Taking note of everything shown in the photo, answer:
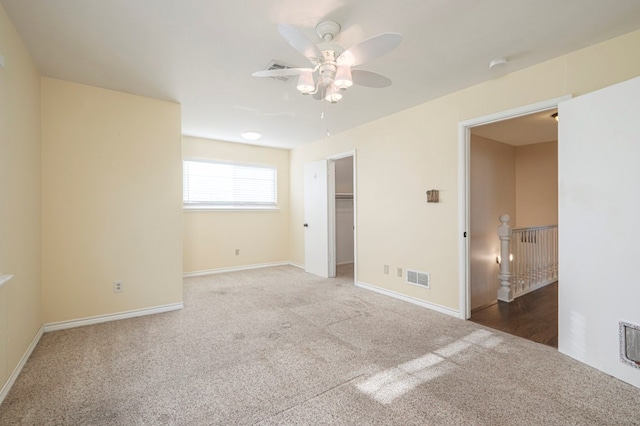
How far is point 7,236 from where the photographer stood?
204cm

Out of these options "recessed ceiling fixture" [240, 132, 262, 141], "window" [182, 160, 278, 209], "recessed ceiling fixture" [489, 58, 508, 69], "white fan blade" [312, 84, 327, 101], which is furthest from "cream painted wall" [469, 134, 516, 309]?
"window" [182, 160, 278, 209]

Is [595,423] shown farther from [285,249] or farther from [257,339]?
[285,249]

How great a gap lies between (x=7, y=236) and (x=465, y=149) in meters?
4.03

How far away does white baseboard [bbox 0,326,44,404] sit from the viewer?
1.89 meters

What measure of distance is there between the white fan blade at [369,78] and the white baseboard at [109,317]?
3248mm

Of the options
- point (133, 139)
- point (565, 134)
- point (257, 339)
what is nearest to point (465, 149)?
point (565, 134)

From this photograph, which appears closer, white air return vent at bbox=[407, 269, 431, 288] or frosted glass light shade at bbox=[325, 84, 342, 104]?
frosted glass light shade at bbox=[325, 84, 342, 104]

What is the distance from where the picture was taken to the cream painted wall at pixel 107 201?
2.97 metres

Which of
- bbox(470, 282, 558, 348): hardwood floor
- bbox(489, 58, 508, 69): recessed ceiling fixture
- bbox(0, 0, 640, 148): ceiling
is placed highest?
bbox(0, 0, 640, 148): ceiling

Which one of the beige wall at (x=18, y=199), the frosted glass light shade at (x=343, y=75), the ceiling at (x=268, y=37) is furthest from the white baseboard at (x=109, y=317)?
the frosted glass light shade at (x=343, y=75)

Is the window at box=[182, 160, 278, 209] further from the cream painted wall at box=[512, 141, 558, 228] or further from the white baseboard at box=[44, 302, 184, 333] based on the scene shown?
the cream painted wall at box=[512, 141, 558, 228]

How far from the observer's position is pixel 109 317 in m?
3.20

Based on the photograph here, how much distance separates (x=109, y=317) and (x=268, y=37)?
3.26m

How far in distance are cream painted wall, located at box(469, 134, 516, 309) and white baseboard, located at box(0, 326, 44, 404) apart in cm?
427
